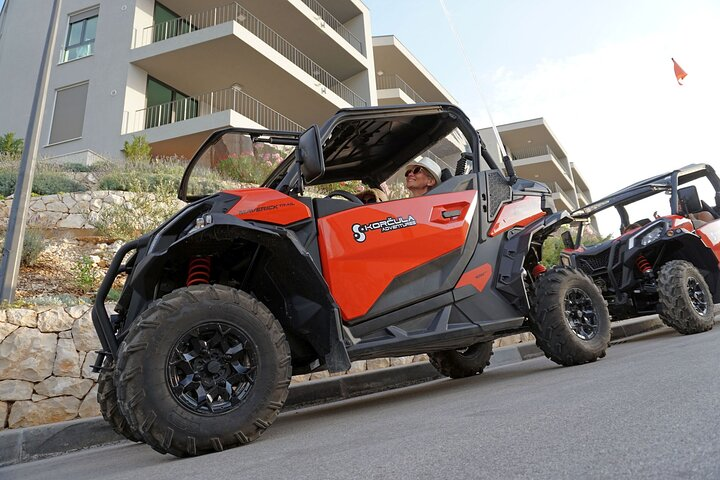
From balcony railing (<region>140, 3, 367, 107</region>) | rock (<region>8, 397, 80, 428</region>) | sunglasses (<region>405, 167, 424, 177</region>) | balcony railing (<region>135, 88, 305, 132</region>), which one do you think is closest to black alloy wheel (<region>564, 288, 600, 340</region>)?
sunglasses (<region>405, 167, 424, 177</region>)

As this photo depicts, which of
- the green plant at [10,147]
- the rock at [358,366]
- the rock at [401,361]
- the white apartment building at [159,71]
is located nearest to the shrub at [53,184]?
the white apartment building at [159,71]

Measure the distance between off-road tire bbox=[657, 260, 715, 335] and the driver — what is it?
10.0 ft

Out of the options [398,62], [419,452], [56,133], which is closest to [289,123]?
[56,133]

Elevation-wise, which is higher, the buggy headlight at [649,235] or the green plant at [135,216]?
the green plant at [135,216]

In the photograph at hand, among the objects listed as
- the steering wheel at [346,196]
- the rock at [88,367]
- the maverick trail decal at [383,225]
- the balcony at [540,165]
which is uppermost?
the balcony at [540,165]

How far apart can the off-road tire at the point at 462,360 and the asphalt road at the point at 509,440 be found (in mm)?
1735

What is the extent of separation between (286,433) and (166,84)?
18.6 m

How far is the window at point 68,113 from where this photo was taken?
17359 millimetres

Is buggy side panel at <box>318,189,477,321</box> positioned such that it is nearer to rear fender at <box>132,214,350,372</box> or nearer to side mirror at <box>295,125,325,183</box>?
rear fender at <box>132,214,350,372</box>

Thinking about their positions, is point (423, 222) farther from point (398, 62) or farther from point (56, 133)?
point (398, 62)

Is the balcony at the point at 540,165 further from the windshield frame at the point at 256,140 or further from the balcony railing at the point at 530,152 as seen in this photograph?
the windshield frame at the point at 256,140

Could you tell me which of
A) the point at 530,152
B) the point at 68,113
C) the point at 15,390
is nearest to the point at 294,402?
the point at 15,390

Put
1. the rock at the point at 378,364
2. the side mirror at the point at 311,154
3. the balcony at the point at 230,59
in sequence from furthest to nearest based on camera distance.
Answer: the balcony at the point at 230,59 → the rock at the point at 378,364 → the side mirror at the point at 311,154

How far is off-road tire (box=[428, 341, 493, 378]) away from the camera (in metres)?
5.14
